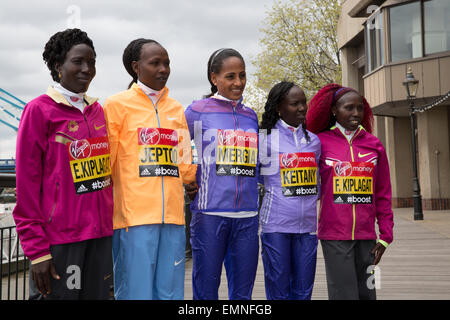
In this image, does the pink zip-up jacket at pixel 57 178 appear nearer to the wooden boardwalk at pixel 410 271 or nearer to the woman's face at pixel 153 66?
the woman's face at pixel 153 66

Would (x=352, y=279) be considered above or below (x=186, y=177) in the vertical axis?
below

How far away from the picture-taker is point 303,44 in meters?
30.5

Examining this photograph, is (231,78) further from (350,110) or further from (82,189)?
(82,189)

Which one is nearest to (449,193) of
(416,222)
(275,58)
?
(416,222)

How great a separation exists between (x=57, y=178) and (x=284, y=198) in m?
1.55

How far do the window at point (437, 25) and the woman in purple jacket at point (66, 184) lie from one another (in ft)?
56.1

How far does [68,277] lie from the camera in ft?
9.03

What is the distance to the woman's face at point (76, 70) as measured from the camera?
9.77 ft

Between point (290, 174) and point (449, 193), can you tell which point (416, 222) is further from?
point (290, 174)

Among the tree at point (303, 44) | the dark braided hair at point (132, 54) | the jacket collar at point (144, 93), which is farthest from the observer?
the tree at point (303, 44)

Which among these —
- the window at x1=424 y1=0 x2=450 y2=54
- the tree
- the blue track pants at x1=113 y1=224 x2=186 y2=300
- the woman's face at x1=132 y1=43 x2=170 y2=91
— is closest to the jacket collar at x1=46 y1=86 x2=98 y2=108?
the woman's face at x1=132 y1=43 x2=170 y2=91

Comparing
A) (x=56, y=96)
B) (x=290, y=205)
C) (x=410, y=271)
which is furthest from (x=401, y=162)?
(x=56, y=96)

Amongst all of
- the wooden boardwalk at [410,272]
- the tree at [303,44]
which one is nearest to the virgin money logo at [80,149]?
the wooden boardwalk at [410,272]

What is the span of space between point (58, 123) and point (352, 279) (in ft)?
6.59
